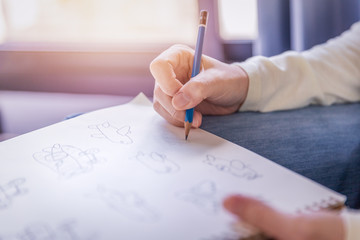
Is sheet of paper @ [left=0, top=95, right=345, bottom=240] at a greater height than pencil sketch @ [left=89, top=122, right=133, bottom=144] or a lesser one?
lesser

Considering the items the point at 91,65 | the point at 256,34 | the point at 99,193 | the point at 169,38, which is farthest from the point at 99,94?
the point at 99,193

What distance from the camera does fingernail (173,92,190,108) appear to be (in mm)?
451

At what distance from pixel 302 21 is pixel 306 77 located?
0.46 meters

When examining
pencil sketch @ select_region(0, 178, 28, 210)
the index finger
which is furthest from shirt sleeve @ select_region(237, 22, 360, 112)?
pencil sketch @ select_region(0, 178, 28, 210)

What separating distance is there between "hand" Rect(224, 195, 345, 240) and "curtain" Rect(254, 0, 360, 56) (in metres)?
0.87

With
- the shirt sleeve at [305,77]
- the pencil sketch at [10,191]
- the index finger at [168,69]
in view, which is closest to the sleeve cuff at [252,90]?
the shirt sleeve at [305,77]

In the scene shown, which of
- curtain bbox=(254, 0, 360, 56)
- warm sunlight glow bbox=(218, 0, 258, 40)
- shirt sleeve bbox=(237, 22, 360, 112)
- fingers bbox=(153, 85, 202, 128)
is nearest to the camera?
fingers bbox=(153, 85, 202, 128)

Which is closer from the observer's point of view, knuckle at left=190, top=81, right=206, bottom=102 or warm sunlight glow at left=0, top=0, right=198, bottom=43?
knuckle at left=190, top=81, right=206, bottom=102

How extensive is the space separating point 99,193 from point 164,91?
0.21 metres

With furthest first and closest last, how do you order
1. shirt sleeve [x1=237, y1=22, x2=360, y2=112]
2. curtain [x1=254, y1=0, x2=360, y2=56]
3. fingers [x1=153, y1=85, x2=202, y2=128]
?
curtain [x1=254, y1=0, x2=360, y2=56], shirt sleeve [x1=237, y1=22, x2=360, y2=112], fingers [x1=153, y1=85, x2=202, y2=128]

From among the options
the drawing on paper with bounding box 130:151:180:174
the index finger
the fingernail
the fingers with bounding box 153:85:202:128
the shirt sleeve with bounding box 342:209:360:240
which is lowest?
the shirt sleeve with bounding box 342:209:360:240

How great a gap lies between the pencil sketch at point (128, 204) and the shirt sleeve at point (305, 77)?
319 millimetres

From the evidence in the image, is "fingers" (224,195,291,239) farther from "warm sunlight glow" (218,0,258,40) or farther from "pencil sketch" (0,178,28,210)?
"warm sunlight glow" (218,0,258,40)

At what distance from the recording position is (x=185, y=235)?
0.88ft
